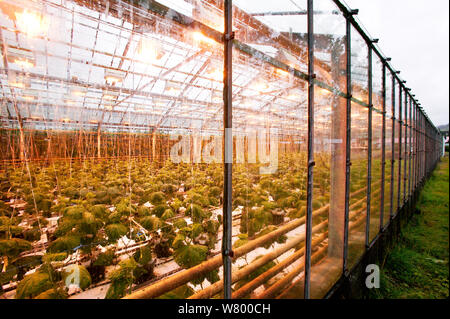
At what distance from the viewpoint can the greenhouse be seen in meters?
0.68

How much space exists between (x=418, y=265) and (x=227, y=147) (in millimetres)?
4081

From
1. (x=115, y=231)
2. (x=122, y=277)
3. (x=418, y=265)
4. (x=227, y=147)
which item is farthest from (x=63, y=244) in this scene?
(x=418, y=265)

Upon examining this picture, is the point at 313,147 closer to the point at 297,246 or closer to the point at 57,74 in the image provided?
the point at 297,246

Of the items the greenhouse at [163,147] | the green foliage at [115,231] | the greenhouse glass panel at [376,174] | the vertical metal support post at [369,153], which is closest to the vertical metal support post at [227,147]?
the greenhouse at [163,147]

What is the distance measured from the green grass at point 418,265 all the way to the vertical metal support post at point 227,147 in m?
2.53

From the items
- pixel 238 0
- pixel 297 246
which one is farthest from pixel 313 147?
Result: pixel 238 0

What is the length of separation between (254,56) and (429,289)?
3.75 m

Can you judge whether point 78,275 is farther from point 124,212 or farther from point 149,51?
point 149,51

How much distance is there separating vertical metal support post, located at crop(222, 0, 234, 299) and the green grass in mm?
2528

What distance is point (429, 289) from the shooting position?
2.76 metres

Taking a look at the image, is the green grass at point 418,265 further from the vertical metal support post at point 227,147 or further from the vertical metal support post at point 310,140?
the vertical metal support post at point 227,147
